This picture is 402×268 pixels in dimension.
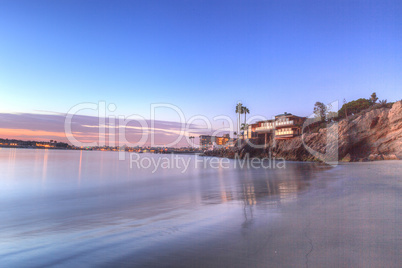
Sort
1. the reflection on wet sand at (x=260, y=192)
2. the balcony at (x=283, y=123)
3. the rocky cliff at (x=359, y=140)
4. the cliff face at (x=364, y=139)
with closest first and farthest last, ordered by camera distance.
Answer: the reflection on wet sand at (x=260, y=192) → the cliff face at (x=364, y=139) → the rocky cliff at (x=359, y=140) → the balcony at (x=283, y=123)

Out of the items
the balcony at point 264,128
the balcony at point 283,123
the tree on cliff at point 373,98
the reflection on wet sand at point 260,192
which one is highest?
the tree on cliff at point 373,98

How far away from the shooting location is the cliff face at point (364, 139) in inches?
1526

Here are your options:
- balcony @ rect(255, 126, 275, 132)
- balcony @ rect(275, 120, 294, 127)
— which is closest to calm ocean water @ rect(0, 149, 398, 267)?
balcony @ rect(275, 120, 294, 127)

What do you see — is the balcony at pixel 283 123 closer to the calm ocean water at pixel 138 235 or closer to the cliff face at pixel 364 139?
the cliff face at pixel 364 139

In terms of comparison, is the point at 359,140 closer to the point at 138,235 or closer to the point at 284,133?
the point at 284,133

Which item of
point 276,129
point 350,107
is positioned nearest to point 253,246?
point 276,129

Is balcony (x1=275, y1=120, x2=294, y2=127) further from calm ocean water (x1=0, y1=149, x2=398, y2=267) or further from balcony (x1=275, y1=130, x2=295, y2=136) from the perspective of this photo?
calm ocean water (x1=0, y1=149, x2=398, y2=267)

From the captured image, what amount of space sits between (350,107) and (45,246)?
278 feet

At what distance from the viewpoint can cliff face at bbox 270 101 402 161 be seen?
38750 mm

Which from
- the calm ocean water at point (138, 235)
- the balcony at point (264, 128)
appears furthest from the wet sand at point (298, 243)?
the balcony at point (264, 128)

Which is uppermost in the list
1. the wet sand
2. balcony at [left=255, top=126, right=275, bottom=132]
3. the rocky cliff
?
balcony at [left=255, top=126, right=275, bottom=132]

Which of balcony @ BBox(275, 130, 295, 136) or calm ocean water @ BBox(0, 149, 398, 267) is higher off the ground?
balcony @ BBox(275, 130, 295, 136)

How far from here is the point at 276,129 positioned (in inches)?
2741

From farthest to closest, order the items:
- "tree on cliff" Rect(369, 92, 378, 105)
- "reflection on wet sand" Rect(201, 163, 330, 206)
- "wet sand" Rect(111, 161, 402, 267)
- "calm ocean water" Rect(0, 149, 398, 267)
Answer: "tree on cliff" Rect(369, 92, 378, 105) → "reflection on wet sand" Rect(201, 163, 330, 206) → "calm ocean water" Rect(0, 149, 398, 267) → "wet sand" Rect(111, 161, 402, 267)
